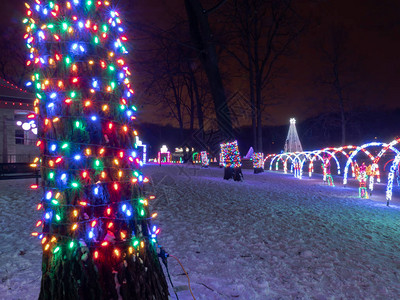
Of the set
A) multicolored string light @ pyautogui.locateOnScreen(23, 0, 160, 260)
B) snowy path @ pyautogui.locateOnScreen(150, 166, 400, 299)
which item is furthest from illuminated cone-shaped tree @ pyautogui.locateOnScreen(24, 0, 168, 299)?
snowy path @ pyautogui.locateOnScreen(150, 166, 400, 299)

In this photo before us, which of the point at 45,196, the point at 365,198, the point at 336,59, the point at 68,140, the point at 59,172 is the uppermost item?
the point at 336,59

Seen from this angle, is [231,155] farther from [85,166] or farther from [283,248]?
[85,166]

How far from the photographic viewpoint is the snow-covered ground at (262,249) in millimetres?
3135

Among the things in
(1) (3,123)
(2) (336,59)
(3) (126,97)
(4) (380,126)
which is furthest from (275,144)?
(3) (126,97)

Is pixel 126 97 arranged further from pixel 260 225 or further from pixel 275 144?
pixel 275 144

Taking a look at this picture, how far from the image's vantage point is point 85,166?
2.30m

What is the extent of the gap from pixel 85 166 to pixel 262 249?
2995 millimetres

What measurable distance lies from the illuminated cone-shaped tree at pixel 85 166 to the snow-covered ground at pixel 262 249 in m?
0.88

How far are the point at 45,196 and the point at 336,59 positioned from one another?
2793cm

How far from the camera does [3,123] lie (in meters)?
15.5

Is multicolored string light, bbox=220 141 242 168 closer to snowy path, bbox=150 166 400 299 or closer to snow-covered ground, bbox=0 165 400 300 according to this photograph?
snowy path, bbox=150 166 400 299

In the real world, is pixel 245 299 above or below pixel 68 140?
below

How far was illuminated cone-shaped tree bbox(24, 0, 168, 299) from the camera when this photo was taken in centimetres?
226

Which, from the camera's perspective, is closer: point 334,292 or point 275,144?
point 334,292
